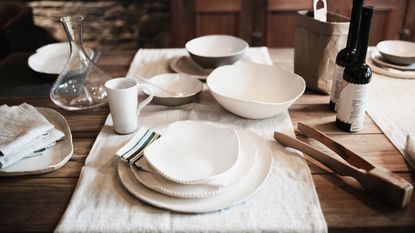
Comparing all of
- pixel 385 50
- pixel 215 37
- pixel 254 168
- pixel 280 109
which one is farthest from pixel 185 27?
pixel 254 168

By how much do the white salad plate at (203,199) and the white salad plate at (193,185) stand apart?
0.03 ft

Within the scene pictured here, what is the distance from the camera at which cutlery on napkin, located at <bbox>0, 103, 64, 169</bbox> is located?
0.74m

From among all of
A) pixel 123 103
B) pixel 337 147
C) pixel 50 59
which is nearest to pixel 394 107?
pixel 337 147

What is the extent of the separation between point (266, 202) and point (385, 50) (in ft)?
2.75

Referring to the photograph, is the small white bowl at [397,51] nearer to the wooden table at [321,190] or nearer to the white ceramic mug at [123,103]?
the wooden table at [321,190]

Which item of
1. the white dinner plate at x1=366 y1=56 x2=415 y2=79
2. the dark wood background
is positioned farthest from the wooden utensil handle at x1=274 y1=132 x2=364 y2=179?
the dark wood background

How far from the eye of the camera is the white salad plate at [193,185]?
644 millimetres

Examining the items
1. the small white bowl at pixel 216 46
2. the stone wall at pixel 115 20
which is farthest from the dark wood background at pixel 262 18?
the small white bowl at pixel 216 46

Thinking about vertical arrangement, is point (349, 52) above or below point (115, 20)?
above

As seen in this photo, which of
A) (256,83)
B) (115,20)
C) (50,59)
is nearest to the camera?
(256,83)

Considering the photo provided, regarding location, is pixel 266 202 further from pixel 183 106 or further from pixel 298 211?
pixel 183 106

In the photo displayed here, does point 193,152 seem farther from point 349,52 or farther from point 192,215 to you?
point 349,52

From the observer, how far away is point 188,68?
48.5 inches

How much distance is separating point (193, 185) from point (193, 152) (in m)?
0.11
